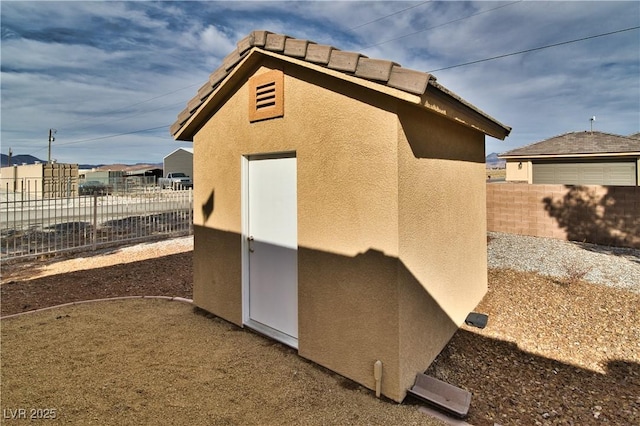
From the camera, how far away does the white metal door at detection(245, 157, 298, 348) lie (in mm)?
4434

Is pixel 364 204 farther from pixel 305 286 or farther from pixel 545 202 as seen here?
pixel 545 202

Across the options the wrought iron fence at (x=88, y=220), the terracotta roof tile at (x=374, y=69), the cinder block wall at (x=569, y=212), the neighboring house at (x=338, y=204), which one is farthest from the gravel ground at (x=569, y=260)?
the wrought iron fence at (x=88, y=220)

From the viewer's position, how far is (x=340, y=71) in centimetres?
338

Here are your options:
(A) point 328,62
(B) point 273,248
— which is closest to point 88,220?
(B) point 273,248

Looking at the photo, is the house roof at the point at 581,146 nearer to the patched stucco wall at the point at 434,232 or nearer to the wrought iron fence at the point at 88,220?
the patched stucco wall at the point at 434,232

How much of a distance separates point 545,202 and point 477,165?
7.44 m

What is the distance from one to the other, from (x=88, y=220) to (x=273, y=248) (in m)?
9.60

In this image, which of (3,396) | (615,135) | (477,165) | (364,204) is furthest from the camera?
(615,135)

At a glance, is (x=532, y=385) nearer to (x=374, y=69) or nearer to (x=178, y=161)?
(x=374, y=69)

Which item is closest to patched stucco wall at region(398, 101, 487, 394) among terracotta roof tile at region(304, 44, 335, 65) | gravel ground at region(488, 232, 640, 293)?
terracotta roof tile at region(304, 44, 335, 65)

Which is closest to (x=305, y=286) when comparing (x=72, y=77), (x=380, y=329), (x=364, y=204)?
(x=380, y=329)

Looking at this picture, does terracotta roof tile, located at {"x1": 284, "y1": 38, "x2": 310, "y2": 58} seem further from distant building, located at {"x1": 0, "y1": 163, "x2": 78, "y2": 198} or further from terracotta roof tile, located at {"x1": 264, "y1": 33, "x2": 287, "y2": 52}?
distant building, located at {"x1": 0, "y1": 163, "x2": 78, "y2": 198}

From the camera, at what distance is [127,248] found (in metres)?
11.0

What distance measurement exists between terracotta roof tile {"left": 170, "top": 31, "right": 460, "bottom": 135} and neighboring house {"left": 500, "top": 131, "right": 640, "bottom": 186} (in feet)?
62.6
